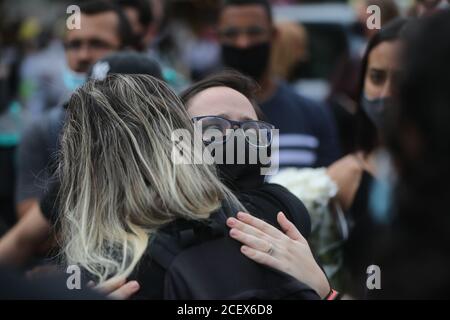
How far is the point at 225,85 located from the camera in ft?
9.26

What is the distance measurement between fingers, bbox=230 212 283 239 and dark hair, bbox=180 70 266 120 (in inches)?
26.2

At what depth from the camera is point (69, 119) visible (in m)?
2.43

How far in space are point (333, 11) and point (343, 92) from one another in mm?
6005

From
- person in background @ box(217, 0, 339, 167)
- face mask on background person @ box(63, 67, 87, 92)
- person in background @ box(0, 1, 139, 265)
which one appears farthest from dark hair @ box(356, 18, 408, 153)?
face mask on background person @ box(63, 67, 87, 92)

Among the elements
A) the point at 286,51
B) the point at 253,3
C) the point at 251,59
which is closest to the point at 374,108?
the point at 251,59

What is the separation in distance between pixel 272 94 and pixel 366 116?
1.10 m

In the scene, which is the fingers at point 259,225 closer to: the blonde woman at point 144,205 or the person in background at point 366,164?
the blonde woman at point 144,205

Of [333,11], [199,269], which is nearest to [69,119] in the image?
[199,269]

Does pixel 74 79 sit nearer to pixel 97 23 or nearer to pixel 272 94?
pixel 97 23

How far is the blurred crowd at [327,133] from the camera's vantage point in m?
1.49

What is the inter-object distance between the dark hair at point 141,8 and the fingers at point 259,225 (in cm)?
469

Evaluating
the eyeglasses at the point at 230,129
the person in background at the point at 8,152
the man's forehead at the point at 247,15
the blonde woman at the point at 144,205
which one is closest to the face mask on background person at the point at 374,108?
the eyeglasses at the point at 230,129

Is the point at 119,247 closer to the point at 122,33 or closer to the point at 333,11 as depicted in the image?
the point at 122,33

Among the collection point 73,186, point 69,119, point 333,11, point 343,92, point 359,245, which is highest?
point 333,11
